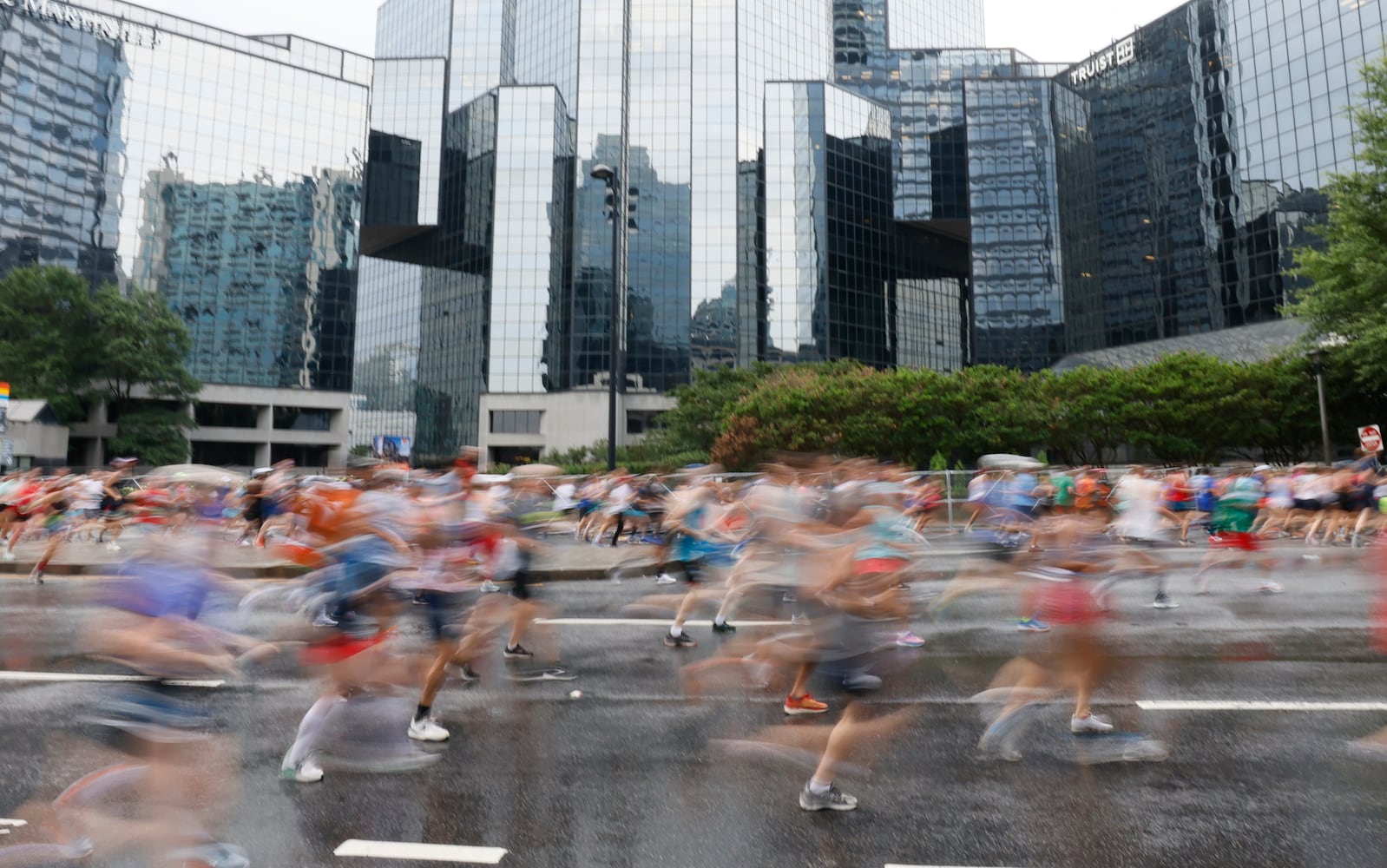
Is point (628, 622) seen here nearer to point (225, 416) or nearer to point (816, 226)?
point (816, 226)

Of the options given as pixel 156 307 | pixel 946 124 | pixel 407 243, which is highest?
pixel 946 124

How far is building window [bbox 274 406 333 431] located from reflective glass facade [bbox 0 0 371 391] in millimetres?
2406

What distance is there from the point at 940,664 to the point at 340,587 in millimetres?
5263

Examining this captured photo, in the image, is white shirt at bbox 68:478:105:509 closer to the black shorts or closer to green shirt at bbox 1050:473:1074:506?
the black shorts

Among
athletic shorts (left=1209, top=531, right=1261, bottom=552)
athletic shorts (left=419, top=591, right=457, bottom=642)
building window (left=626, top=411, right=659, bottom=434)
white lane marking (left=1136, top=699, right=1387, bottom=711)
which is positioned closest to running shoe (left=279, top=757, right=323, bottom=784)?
athletic shorts (left=419, top=591, right=457, bottom=642)

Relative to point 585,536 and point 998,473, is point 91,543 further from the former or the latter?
point 998,473

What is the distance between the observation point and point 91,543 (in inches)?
747

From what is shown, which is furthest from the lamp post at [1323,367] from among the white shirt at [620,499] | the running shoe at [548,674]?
the running shoe at [548,674]

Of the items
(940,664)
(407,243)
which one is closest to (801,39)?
(407,243)

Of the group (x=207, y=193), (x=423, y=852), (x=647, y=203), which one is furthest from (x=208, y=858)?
(x=207, y=193)

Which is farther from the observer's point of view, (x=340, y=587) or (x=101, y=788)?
(x=340, y=587)

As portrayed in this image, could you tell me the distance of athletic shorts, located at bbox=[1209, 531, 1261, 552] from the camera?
1409 cm

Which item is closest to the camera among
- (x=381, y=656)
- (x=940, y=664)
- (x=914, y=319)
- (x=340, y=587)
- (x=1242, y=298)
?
(x=340, y=587)

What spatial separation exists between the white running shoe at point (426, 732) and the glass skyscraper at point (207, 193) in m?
72.7
